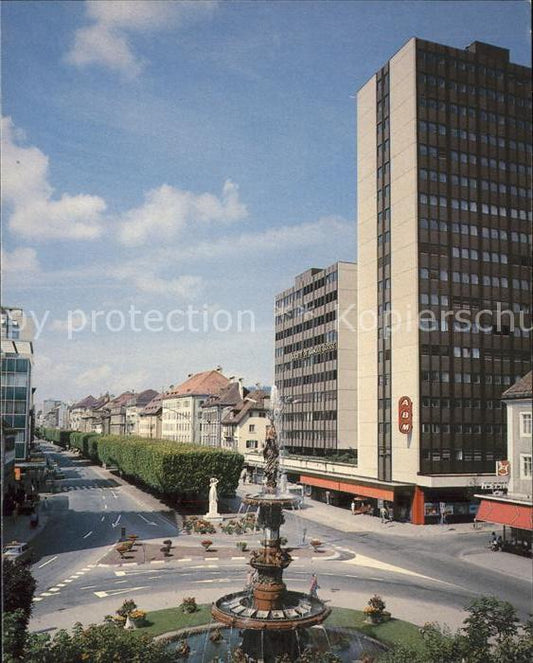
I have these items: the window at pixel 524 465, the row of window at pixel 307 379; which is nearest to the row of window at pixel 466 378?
the window at pixel 524 465

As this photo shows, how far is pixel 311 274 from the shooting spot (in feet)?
395

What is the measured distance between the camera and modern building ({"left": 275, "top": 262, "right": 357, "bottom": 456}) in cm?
10506

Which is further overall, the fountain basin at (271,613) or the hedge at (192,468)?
the hedge at (192,468)

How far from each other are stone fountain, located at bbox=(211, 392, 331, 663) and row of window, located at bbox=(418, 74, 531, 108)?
6108 centimetres

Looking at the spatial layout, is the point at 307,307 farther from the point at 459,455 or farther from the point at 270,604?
the point at 270,604

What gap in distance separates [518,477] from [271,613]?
36.7 metres

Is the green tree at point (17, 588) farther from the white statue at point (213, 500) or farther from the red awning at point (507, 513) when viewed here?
the white statue at point (213, 500)

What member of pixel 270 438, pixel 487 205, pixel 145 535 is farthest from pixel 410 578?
pixel 487 205

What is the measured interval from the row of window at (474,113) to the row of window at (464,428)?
36.8 metres

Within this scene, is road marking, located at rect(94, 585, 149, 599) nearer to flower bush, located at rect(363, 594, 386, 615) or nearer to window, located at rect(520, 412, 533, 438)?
flower bush, located at rect(363, 594, 386, 615)

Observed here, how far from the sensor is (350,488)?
269 feet

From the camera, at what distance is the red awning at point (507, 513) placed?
54109 millimetres

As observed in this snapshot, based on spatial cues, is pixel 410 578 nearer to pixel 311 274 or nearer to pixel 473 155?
pixel 473 155

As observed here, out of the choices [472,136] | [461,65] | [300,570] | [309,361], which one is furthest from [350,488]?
[461,65]
